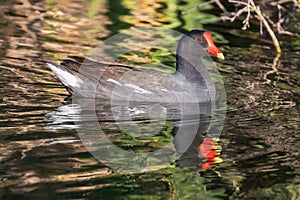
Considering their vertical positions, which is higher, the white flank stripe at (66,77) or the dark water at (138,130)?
the white flank stripe at (66,77)

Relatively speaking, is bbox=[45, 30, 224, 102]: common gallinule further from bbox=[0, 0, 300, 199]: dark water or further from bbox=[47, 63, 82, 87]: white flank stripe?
bbox=[0, 0, 300, 199]: dark water

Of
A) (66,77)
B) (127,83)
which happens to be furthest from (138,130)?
(66,77)

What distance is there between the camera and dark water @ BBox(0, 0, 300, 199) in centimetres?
546

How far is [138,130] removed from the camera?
22.8 feet

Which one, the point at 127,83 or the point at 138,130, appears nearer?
the point at 138,130

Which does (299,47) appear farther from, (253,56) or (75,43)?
(75,43)

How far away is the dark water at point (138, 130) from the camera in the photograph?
5465mm

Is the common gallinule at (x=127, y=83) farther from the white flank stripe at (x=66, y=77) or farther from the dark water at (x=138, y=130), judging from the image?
the dark water at (x=138, y=130)

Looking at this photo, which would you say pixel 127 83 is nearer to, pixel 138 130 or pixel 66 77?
pixel 66 77

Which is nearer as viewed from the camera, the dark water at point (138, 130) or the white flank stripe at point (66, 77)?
the dark water at point (138, 130)

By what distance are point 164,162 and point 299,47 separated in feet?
19.0

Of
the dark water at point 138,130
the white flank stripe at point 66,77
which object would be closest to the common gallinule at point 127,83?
the white flank stripe at point 66,77

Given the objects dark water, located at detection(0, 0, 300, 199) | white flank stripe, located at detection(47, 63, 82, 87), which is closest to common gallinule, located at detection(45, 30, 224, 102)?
white flank stripe, located at detection(47, 63, 82, 87)

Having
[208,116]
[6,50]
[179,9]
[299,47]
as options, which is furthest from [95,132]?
[179,9]
